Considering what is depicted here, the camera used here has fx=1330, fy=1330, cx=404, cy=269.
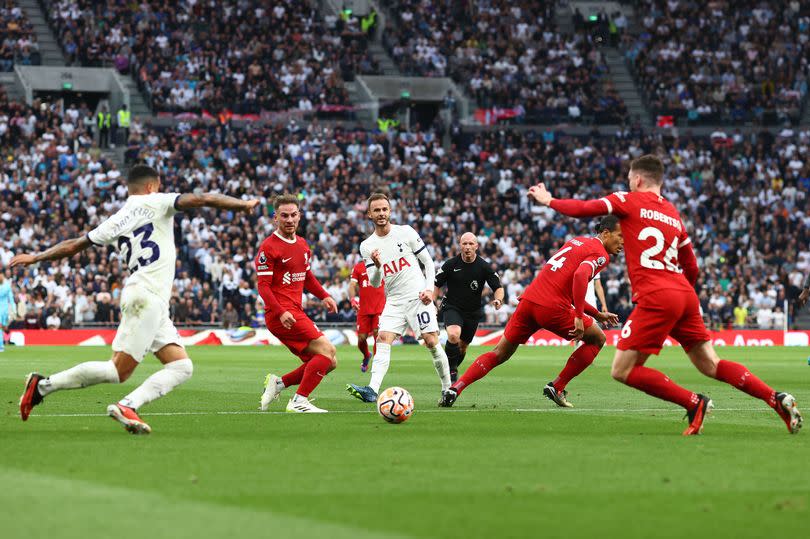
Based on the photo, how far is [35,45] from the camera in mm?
49094

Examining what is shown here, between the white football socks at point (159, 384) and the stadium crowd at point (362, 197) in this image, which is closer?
the white football socks at point (159, 384)

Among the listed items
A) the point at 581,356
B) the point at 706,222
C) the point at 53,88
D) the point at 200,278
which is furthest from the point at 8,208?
the point at 581,356

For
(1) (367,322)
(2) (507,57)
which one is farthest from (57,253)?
(2) (507,57)

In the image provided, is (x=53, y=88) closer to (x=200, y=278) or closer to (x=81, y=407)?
(x=200, y=278)

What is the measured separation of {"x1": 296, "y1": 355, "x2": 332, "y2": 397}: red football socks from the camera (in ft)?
49.2

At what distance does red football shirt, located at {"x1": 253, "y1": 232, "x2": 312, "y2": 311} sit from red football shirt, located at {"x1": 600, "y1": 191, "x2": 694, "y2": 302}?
4.42 meters

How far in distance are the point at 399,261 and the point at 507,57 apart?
40599mm

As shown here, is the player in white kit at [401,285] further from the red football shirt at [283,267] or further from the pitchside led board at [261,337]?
the pitchside led board at [261,337]

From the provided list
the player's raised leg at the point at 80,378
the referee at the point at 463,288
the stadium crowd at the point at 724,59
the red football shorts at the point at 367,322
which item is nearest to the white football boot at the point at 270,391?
the player's raised leg at the point at 80,378

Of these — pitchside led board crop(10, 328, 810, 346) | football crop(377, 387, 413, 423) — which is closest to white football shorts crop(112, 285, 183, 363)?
football crop(377, 387, 413, 423)

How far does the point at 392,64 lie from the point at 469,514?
160 feet

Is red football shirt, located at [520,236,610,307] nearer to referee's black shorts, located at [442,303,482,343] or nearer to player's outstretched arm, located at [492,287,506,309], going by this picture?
player's outstretched arm, located at [492,287,506,309]

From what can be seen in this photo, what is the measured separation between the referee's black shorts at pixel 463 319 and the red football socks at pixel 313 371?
4986 mm

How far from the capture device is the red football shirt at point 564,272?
15.7 m
